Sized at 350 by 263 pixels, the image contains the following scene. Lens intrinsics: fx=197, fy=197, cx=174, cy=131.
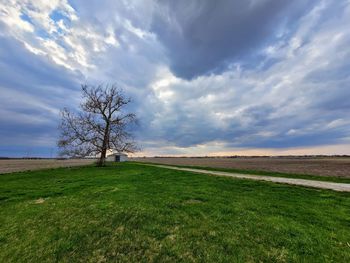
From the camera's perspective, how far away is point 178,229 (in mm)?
6707

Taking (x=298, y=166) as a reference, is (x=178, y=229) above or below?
below

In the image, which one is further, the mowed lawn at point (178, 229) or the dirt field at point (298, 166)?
the dirt field at point (298, 166)

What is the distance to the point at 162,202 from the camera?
959 centimetres

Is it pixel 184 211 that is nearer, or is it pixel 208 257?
pixel 208 257

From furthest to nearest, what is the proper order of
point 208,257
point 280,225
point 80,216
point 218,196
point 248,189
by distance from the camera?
point 248,189 < point 218,196 < point 80,216 < point 280,225 < point 208,257

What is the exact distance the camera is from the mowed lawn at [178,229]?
5340 mm

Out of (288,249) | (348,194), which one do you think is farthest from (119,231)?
(348,194)

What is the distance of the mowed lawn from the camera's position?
5340 mm

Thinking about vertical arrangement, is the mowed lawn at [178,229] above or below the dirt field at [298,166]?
below

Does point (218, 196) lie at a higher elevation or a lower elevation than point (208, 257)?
higher

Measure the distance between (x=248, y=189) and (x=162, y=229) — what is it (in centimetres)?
792

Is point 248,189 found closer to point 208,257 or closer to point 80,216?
point 208,257

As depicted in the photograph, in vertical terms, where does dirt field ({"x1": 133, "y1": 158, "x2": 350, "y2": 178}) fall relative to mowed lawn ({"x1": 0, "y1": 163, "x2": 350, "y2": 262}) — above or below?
above

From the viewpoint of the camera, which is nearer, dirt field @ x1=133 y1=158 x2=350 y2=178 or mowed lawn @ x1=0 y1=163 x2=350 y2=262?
mowed lawn @ x1=0 y1=163 x2=350 y2=262
